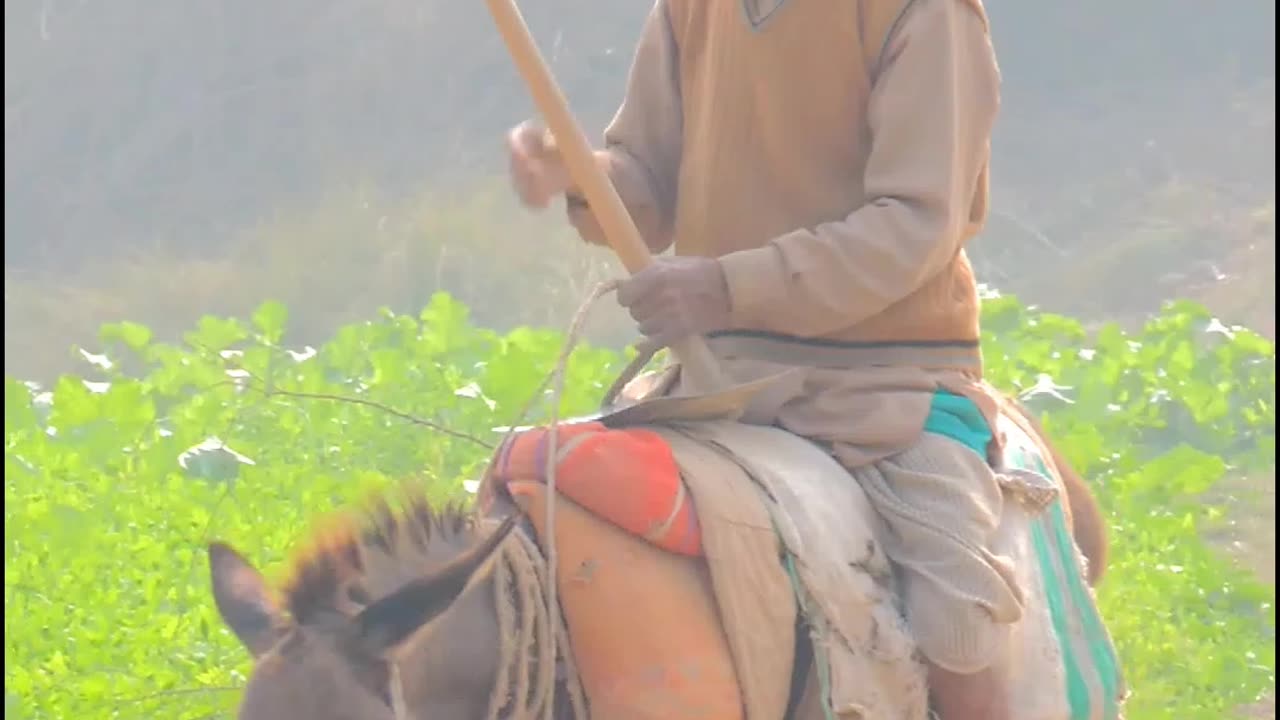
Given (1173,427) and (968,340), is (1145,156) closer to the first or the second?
(1173,427)

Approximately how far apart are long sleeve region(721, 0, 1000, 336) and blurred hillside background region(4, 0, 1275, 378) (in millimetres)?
10413

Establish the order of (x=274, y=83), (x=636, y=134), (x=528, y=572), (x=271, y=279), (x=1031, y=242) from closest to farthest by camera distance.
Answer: (x=528, y=572) < (x=636, y=134) < (x=271, y=279) < (x=1031, y=242) < (x=274, y=83)

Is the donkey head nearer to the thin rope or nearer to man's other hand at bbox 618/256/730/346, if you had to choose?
the thin rope

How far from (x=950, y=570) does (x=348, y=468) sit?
501 centimetres

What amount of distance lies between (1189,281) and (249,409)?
8.88 meters

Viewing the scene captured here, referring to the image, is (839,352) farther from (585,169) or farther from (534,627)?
(534,627)

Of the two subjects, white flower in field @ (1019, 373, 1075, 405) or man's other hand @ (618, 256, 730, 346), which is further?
white flower in field @ (1019, 373, 1075, 405)

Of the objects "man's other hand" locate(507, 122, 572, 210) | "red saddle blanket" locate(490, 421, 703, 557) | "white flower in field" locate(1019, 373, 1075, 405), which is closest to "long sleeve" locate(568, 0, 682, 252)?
"man's other hand" locate(507, 122, 572, 210)

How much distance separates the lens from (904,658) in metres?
3.13


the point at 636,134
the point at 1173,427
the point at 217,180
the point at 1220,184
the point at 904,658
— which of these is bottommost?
the point at 1220,184

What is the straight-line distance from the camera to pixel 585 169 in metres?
3.31

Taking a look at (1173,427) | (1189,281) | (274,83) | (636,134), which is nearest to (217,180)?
(274,83)

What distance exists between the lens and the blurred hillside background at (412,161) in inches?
599

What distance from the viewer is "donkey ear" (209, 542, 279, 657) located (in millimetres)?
2803
